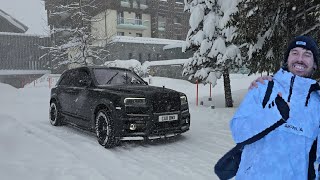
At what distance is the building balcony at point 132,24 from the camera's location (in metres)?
50.3

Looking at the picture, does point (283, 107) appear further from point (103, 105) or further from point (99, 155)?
point (103, 105)

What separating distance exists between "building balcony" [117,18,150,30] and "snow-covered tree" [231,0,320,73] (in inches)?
1641

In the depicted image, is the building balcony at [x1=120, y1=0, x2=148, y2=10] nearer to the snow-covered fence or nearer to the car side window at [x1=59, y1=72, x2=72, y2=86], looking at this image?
the snow-covered fence

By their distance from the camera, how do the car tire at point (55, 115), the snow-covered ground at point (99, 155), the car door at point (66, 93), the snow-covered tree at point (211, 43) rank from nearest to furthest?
the snow-covered ground at point (99, 155) < the car door at point (66, 93) < the car tire at point (55, 115) < the snow-covered tree at point (211, 43)

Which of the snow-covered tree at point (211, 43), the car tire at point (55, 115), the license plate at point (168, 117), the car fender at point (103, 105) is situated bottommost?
the car tire at point (55, 115)

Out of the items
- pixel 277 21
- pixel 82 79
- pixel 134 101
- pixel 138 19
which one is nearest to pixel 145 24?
pixel 138 19

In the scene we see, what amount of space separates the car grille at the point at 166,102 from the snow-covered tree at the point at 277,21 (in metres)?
3.20

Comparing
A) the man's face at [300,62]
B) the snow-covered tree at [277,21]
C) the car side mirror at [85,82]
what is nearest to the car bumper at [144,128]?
the car side mirror at [85,82]

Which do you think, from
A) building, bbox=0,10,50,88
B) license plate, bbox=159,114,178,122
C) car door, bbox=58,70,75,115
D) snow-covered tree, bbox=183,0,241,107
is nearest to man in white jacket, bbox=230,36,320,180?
license plate, bbox=159,114,178,122

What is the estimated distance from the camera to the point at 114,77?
892 cm

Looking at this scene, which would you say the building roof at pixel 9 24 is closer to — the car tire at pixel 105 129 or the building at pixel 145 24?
the building at pixel 145 24

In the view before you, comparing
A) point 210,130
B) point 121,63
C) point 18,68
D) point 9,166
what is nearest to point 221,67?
point 210,130

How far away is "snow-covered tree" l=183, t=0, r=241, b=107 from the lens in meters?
14.0

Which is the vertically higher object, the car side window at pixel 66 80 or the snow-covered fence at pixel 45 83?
the car side window at pixel 66 80
